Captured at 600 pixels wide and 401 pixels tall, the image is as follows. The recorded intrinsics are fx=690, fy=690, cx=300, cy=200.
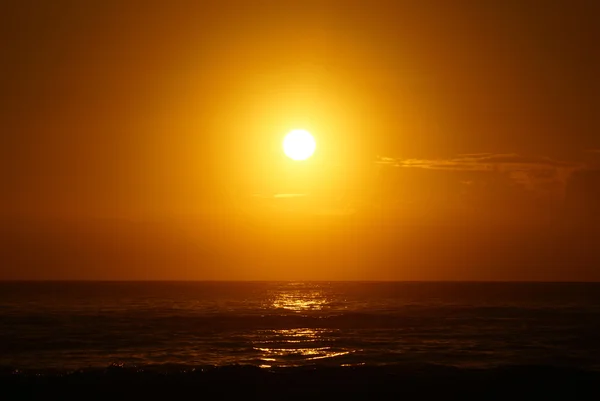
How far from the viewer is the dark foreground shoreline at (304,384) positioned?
2425 cm

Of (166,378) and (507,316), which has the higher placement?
(507,316)

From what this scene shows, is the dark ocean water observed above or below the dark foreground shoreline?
above

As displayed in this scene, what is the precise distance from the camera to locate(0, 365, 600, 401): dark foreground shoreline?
24.2 meters

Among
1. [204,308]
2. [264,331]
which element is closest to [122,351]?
[264,331]

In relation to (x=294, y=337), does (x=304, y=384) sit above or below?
below

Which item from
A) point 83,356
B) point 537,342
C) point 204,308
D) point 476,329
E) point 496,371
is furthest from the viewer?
point 204,308

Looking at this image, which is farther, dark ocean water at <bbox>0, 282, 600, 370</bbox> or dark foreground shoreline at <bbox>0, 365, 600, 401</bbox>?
dark ocean water at <bbox>0, 282, 600, 370</bbox>

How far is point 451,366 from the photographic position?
30.1 meters

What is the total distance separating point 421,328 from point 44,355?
2521 centimetres

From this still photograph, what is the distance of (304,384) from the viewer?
1023 inches

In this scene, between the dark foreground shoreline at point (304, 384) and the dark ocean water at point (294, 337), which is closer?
the dark foreground shoreline at point (304, 384)

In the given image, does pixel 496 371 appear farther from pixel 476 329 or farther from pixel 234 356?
pixel 476 329

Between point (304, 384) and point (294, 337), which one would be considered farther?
point (294, 337)

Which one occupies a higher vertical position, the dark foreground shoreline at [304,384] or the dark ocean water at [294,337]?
the dark ocean water at [294,337]
